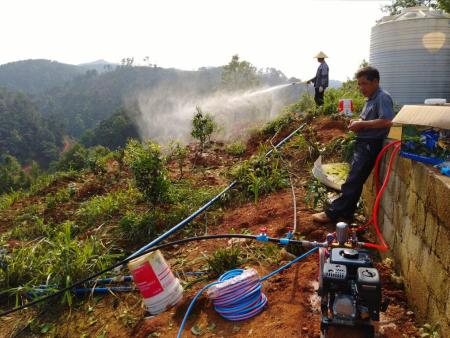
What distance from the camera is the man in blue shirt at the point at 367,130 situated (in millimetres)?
3180

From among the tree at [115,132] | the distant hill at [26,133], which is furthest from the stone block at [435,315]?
the distant hill at [26,133]

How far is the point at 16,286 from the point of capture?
4.07 metres

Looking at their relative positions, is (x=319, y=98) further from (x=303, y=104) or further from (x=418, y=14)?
(x=418, y=14)

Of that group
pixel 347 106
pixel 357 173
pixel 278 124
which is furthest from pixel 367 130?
pixel 278 124

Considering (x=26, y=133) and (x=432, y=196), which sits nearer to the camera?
(x=432, y=196)

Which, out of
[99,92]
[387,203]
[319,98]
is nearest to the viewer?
[387,203]

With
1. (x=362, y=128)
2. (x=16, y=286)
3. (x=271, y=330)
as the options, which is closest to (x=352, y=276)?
(x=271, y=330)

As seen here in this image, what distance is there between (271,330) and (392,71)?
7.50m

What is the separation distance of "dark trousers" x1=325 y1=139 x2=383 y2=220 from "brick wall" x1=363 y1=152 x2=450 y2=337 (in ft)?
1.23

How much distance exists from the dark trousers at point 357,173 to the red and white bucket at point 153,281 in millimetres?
1944

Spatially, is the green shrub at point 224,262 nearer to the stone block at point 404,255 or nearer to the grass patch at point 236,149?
the stone block at point 404,255

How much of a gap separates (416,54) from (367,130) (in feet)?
18.9

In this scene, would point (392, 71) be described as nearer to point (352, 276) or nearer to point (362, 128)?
point (362, 128)

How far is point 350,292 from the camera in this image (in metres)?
2.10
